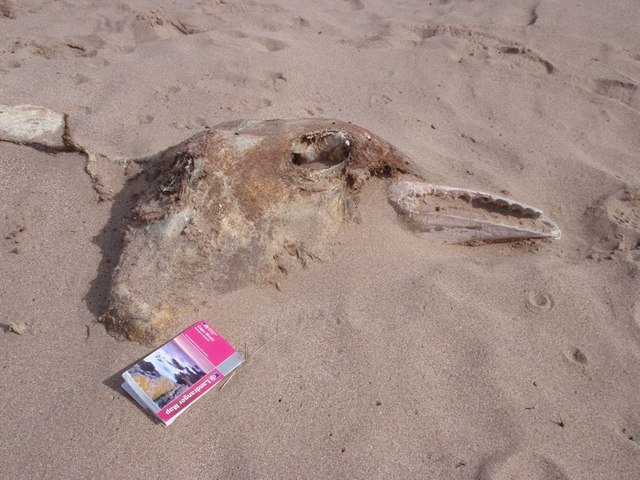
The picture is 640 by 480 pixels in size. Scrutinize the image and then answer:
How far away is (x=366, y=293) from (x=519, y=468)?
3.09 feet

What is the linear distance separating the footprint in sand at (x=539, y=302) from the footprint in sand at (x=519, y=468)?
2.50 feet

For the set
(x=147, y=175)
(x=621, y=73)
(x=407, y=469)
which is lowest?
(x=407, y=469)

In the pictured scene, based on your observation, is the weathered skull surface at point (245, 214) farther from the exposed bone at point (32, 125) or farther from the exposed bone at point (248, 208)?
the exposed bone at point (32, 125)

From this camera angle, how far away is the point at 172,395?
182 cm

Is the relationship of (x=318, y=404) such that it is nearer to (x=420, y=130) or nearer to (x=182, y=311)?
(x=182, y=311)

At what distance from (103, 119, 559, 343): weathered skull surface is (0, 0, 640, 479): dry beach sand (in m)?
0.11

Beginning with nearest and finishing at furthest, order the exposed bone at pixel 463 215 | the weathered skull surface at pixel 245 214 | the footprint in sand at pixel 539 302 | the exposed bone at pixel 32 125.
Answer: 1. the weathered skull surface at pixel 245 214
2. the footprint in sand at pixel 539 302
3. the exposed bone at pixel 463 215
4. the exposed bone at pixel 32 125

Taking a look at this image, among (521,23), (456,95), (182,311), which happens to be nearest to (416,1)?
(521,23)

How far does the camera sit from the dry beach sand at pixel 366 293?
5.74ft

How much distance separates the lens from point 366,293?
2289 mm

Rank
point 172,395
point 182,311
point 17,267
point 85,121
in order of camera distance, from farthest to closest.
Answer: point 85,121 → point 17,267 → point 182,311 → point 172,395

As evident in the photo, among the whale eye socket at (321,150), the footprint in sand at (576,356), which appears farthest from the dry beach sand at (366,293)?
the whale eye socket at (321,150)

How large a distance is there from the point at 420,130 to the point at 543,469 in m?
2.47

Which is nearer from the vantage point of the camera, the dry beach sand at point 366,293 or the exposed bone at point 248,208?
the dry beach sand at point 366,293
